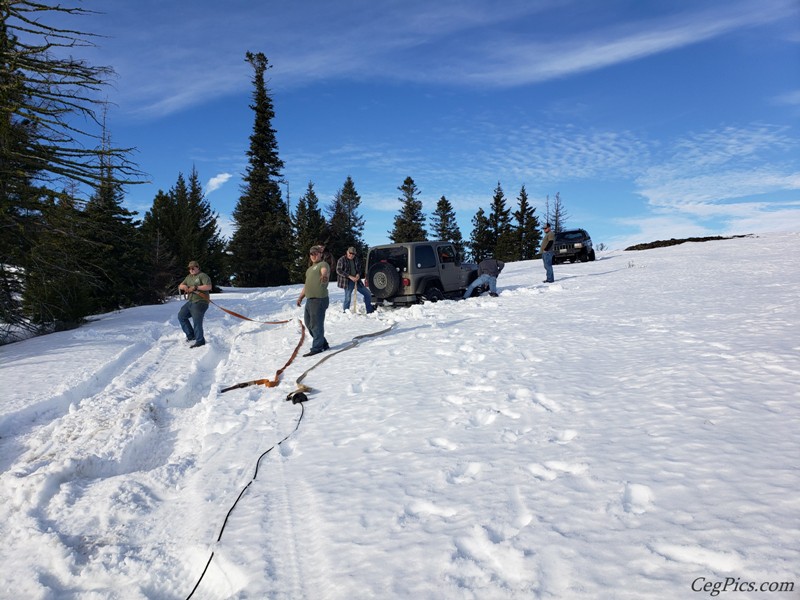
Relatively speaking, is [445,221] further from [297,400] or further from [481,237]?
[297,400]

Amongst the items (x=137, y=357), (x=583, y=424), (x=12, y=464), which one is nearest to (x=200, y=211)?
(x=137, y=357)

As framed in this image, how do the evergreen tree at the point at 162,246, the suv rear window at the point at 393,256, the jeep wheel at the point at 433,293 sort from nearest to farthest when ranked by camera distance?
the suv rear window at the point at 393,256
the jeep wheel at the point at 433,293
the evergreen tree at the point at 162,246

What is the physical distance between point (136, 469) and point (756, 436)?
5.63 m

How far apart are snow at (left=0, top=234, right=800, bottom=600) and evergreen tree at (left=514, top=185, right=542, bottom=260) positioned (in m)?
54.6

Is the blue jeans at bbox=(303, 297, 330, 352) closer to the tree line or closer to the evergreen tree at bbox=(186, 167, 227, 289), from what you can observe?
the tree line

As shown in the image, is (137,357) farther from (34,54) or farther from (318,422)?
(34,54)

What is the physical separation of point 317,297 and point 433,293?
4.94m

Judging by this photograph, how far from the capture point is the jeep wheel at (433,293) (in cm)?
1251

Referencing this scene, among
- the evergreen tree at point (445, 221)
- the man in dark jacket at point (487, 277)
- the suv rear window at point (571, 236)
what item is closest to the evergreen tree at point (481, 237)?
the evergreen tree at point (445, 221)

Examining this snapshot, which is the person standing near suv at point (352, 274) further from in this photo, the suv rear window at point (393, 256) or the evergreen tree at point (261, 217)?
the evergreen tree at point (261, 217)

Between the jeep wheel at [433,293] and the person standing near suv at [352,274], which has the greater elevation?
the person standing near suv at [352,274]

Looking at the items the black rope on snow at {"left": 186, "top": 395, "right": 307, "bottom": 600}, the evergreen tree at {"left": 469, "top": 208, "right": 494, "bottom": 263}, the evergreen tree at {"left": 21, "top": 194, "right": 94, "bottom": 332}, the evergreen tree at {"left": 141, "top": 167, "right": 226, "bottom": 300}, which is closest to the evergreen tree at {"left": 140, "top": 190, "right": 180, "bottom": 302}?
the evergreen tree at {"left": 141, "top": 167, "right": 226, "bottom": 300}

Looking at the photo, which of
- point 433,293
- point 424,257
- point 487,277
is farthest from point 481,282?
point 424,257

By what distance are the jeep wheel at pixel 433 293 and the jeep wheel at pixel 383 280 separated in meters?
0.92
